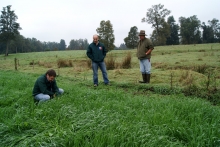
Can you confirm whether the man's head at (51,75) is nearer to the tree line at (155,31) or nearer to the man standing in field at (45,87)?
the man standing in field at (45,87)

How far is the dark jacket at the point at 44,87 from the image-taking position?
16.1 feet

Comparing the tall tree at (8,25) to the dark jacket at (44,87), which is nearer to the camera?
the dark jacket at (44,87)

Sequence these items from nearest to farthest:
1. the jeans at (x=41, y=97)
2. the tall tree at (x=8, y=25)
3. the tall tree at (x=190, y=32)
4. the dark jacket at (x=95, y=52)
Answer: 1. the jeans at (x=41, y=97)
2. the dark jacket at (x=95, y=52)
3. the tall tree at (x=8, y=25)
4. the tall tree at (x=190, y=32)

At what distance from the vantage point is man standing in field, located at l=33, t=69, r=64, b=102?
4.80m

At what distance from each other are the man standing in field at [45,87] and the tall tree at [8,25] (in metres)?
46.9

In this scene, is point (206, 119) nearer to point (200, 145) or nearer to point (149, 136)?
point (200, 145)

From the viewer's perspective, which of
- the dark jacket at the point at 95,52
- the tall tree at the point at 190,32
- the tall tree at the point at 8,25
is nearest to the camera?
the dark jacket at the point at 95,52

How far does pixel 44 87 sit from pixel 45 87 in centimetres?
3

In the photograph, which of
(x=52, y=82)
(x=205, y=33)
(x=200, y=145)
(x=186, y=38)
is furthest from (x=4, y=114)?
(x=205, y=33)

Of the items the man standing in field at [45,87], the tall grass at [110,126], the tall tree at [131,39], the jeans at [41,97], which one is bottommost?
the tall grass at [110,126]

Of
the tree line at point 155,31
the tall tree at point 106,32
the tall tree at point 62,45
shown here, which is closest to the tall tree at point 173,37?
the tree line at point 155,31

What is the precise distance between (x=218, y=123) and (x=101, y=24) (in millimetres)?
37739

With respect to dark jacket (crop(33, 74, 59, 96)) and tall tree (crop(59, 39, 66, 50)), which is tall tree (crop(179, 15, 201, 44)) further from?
tall tree (crop(59, 39, 66, 50))

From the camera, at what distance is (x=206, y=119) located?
3.52m
